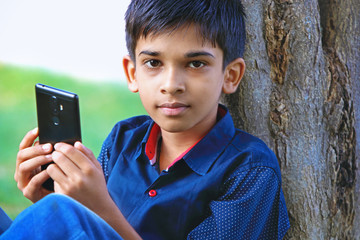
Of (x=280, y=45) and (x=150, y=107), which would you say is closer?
(x=150, y=107)

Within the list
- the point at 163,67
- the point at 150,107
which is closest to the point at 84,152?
the point at 150,107

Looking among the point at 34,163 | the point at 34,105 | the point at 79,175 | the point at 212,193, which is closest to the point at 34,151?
the point at 34,163

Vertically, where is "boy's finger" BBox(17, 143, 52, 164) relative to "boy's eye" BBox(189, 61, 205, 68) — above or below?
below

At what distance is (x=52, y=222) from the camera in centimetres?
126

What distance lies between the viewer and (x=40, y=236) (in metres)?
1.25

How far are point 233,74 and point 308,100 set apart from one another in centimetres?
36

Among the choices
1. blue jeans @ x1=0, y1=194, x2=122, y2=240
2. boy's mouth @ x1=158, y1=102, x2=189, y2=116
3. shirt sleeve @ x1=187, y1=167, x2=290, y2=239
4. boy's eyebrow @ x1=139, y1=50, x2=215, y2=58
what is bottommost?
shirt sleeve @ x1=187, y1=167, x2=290, y2=239

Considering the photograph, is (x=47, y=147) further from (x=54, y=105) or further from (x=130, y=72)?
(x=130, y=72)

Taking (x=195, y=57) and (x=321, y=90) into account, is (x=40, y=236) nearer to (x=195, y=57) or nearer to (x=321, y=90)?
(x=195, y=57)

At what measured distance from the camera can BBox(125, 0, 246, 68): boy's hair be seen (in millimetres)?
1562

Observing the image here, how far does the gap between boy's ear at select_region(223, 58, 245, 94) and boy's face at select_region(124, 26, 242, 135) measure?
0.17 ft

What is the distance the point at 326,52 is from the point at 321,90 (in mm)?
176

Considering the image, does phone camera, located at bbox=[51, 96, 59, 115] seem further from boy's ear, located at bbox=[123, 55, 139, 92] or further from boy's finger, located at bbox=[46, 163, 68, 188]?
boy's ear, located at bbox=[123, 55, 139, 92]

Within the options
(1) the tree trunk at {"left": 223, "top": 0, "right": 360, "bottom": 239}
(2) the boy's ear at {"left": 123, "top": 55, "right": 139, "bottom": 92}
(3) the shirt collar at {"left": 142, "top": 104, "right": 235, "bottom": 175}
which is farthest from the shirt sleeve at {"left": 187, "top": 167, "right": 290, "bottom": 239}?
(2) the boy's ear at {"left": 123, "top": 55, "right": 139, "bottom": 92}
